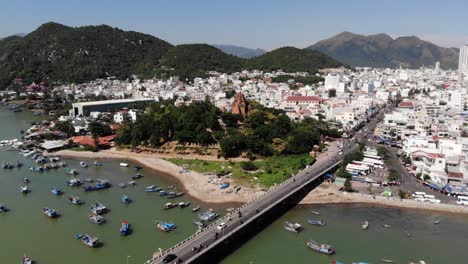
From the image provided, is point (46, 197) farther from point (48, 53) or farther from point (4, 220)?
point (48, 53)

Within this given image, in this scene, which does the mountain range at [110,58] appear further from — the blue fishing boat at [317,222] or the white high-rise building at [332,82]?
the blue fishing boat at [317,222]

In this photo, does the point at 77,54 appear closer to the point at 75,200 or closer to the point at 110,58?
→ the point at 110,58

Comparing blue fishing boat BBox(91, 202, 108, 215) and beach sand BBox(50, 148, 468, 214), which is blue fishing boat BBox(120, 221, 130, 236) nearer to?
blue fishing boat BBox(91, 202, 108, 215)

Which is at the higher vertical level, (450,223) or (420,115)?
(420,115)

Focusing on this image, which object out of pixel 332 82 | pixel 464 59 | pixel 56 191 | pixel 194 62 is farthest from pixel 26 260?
pixel 464 59

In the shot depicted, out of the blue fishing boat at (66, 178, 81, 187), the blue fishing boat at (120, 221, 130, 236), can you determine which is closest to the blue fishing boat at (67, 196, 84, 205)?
the blue fishing boat at (66, 178, 81, 187)

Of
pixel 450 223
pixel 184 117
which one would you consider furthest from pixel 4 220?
pixel 450 223

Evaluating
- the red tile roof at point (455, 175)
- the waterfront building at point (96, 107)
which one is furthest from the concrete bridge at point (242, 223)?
the waterfront building at point (96, 107)
